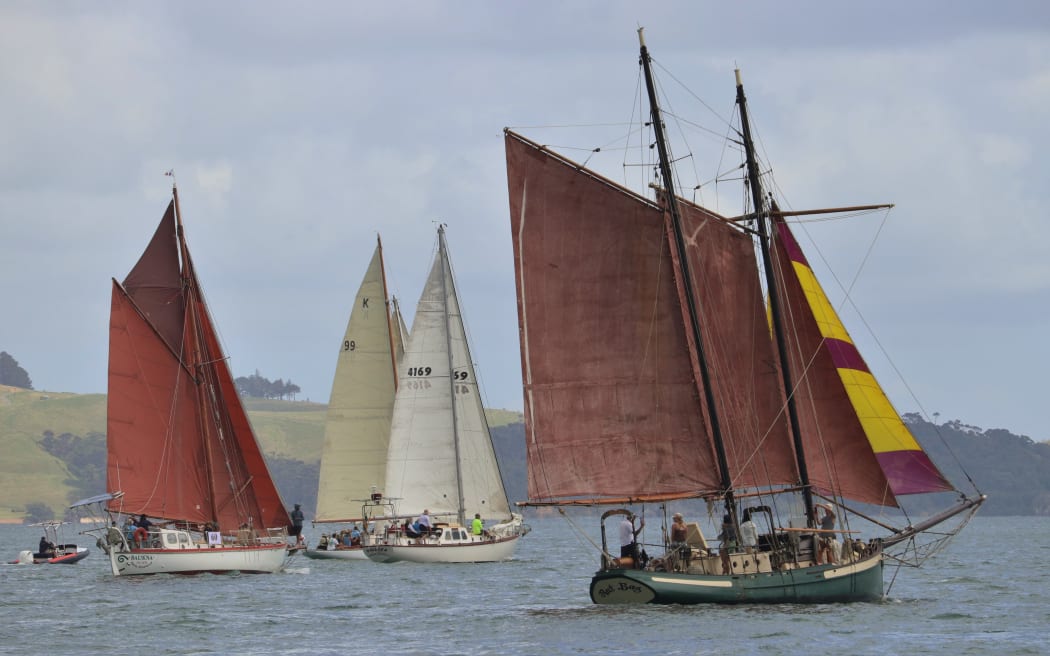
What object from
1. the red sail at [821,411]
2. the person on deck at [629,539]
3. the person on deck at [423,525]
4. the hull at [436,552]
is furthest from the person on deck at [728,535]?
the person on deck at [423,525]

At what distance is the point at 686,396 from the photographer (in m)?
46.8

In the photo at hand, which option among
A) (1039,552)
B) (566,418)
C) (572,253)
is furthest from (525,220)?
(1039,552)

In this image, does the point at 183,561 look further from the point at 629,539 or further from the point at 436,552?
the point at 629,539

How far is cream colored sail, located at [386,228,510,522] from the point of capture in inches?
3223

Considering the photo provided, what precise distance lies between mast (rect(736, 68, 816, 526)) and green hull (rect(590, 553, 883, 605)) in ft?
6.10

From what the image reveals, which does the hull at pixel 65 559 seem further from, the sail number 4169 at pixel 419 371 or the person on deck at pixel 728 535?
the person on deck at pixel 728 535

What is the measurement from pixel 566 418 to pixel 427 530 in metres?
36.0

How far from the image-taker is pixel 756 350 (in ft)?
161

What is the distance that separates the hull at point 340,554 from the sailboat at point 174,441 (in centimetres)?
1083

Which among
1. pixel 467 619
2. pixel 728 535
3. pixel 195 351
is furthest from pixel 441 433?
pixel 728 535

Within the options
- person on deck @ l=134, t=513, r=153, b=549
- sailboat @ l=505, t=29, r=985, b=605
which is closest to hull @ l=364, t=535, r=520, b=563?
person on deck @ l=134, t=513, r=153, b=549

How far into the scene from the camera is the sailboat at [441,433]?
81812 mm

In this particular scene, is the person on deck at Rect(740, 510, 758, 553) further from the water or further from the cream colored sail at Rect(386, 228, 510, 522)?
the cream colored sail at Rect(386, 228, 510, 522)

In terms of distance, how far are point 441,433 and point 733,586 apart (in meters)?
37.6
